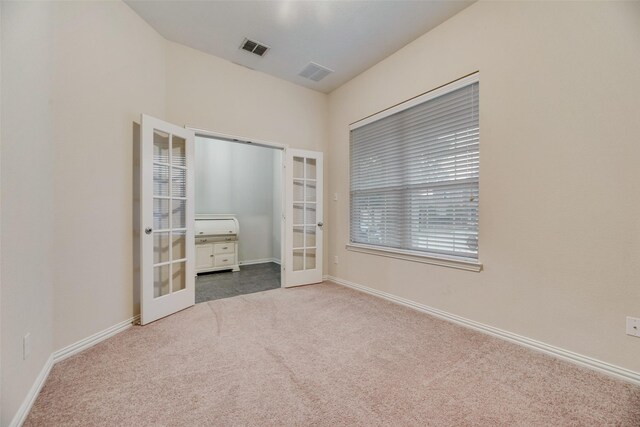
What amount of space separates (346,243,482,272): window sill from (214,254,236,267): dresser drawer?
2388mm

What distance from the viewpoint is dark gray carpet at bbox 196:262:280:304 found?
135 inches

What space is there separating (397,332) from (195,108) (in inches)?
127

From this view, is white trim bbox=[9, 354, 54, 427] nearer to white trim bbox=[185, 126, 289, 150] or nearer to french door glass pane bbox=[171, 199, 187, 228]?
french door glass pane bbox=[171, 199, 187, 228]

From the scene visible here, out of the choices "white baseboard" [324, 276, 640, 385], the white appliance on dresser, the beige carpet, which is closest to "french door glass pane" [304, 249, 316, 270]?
"white baseboard" [324, 276, 640, 385]

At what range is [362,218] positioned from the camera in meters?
3.57

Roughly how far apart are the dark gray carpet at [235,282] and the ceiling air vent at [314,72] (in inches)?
119

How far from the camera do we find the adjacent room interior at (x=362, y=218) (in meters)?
1.41

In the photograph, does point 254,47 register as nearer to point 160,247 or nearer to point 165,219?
point 165,219

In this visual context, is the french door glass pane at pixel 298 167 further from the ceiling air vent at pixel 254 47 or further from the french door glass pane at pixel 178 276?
the french door glass pane at pixel 178 276

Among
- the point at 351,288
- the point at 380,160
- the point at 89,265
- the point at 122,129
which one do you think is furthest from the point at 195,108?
the point at 351,288

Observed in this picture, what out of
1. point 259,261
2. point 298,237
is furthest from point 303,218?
point 259,261

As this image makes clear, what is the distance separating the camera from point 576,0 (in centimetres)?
179

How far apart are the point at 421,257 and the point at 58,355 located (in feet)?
10.3

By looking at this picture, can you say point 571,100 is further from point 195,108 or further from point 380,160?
point 195,108
